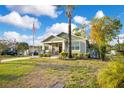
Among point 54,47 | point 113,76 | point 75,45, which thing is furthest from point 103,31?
point 113,76

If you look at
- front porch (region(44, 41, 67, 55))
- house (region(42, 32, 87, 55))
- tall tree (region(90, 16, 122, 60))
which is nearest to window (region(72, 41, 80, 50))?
house (region(42, 32, 87, 55))

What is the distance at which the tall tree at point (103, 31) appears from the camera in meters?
14.7

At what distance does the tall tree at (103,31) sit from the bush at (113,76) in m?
8.55

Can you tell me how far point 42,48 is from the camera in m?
18.0

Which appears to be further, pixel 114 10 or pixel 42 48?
pixel 42 48

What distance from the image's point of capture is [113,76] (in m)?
5.94

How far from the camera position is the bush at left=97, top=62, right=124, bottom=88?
5922mm

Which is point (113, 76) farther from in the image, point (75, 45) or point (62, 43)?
point (75, 45)

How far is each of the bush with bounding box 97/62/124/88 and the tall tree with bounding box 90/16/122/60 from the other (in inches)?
337

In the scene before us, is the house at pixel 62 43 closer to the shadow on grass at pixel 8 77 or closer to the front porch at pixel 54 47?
the front porch at pixel 54 47

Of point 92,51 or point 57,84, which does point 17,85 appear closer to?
point 57,84

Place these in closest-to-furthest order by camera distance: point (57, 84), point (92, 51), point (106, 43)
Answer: point (57, 84) → point (106, 43) → point (92, 51)
